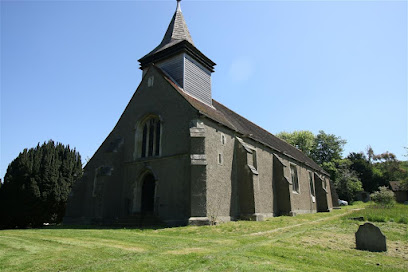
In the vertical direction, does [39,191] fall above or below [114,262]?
above

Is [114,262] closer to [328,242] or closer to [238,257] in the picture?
[238,257]

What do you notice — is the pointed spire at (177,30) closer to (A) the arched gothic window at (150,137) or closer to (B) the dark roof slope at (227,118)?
(B) the dark roof slope at (227,118)

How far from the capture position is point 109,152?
61.5 ft

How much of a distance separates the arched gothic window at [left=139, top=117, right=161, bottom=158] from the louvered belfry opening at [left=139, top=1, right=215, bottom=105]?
3.46m

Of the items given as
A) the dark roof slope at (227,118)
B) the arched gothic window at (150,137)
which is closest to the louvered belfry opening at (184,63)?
the dark roof slope at (227,118)

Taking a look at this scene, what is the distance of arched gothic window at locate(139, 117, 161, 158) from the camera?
18266mm

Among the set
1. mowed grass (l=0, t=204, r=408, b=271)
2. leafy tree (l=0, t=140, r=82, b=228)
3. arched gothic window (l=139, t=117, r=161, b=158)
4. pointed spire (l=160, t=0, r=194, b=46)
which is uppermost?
pointed spire (l=160, t=0, r=194, b=46)

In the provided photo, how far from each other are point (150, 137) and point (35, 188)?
31.4ft

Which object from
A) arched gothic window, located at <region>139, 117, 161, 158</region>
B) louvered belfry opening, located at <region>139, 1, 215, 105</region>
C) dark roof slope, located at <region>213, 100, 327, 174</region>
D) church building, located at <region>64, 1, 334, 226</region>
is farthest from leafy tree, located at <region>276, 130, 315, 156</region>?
arched gothic window, located at <region>139, 117, 161, 158</region>

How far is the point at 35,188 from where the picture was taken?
65.5 feet

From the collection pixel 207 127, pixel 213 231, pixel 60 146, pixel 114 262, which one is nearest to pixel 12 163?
pixel 60 146

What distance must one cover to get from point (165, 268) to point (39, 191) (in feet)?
60.8

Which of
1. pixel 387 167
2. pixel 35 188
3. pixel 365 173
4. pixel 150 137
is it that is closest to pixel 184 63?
pixel 150 137

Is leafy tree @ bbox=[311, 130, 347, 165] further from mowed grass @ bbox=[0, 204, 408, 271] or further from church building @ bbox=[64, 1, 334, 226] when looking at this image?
mowed grass @ bbox=[0, 204, 408, 271]
